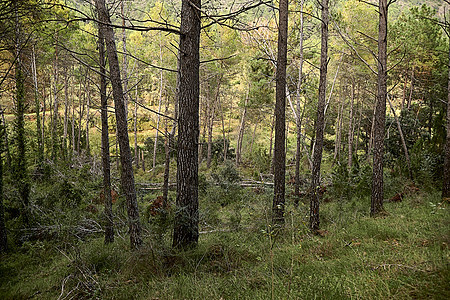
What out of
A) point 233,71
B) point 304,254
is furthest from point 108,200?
point 233,71

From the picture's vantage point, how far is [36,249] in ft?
23.8

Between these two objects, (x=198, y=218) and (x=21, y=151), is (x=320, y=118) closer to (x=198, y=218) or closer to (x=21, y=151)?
(x=198, y=218)

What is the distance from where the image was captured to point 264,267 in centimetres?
381

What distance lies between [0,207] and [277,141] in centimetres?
758

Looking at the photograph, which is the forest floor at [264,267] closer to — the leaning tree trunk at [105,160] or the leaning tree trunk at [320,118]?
the leaning tree trunk at [320,118]

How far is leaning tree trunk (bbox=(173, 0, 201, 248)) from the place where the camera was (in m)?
4.64

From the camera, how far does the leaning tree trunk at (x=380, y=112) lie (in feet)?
23.2

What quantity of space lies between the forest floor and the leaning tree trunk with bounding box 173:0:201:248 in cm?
34

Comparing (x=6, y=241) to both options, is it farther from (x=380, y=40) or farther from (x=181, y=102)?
(x=380, y=40)

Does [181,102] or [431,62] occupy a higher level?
[431,62]

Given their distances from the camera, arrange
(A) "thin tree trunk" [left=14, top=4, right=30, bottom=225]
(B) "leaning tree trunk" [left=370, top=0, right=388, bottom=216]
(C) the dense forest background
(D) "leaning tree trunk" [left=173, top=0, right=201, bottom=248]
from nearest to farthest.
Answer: (C) the dense forest background, (D) "leaning tree trunk" [left=173, top=0, right=201, bottom=248], (B) "leaning tree trunk" [left=370, top=0, right=388, bottom=216], (A) "thin tree trunk" [left=14, top=4, right=30, bottom=225]

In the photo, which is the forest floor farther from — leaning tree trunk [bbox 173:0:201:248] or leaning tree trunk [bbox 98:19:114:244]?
leaning tree trunk [bbox 98:19:114:244]

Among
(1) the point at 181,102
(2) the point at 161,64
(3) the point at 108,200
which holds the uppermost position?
(2) the point at 161,64

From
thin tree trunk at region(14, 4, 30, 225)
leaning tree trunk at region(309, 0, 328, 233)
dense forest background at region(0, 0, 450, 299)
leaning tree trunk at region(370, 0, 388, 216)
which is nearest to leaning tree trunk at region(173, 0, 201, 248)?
dense forest background at region(0, 0, 450, 299)
